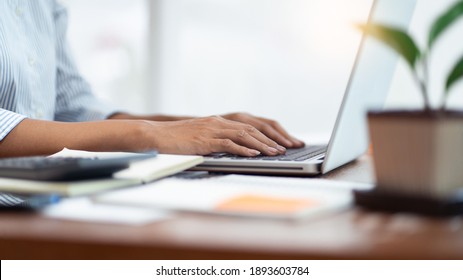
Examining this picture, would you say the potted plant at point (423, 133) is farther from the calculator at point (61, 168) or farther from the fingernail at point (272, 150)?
the fingernail at point (272, 150)

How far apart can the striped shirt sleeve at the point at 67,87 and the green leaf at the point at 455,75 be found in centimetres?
128

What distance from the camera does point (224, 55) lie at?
10.7ft

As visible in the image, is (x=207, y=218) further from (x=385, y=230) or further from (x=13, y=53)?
(x=13, y=53)

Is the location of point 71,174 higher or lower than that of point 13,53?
lower

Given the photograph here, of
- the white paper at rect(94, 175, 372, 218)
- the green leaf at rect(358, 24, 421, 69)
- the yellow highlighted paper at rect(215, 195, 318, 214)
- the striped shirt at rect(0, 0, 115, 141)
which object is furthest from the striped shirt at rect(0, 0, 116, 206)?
the green leaf at rect(358, 24, 421, 69)

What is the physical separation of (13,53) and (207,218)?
3.37 feet

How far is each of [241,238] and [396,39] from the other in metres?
0.26

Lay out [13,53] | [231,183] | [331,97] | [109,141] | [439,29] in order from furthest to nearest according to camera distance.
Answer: [331,97], [13,53], [109,141], [231,183], [439,29]

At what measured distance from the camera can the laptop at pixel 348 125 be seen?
83 centimetres

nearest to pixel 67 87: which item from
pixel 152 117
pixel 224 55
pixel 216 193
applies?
pixel 152 117

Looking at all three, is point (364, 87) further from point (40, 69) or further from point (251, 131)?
point (40, 69)

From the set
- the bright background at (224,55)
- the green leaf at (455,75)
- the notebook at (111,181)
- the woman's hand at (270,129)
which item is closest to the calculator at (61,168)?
the notebook at (111,181)

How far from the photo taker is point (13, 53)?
1.44 metres
